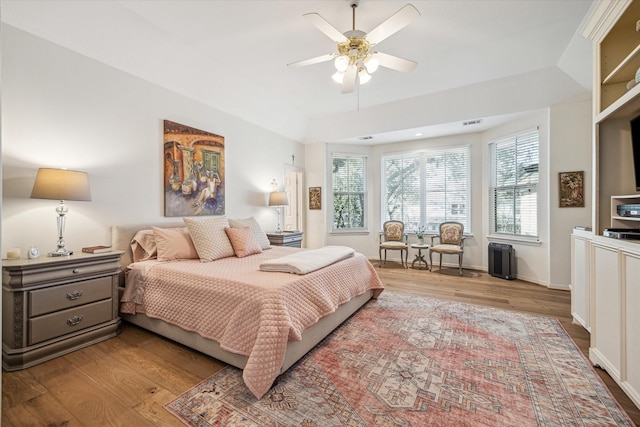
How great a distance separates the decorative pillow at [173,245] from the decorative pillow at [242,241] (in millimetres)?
420

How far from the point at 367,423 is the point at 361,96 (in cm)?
449

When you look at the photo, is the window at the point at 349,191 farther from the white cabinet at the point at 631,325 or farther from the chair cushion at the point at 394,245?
the white cabinet at the point at 631,325

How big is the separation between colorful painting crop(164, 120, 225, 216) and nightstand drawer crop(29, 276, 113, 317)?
1.15m

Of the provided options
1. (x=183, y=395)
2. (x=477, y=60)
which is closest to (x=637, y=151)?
(x=477, y=60)

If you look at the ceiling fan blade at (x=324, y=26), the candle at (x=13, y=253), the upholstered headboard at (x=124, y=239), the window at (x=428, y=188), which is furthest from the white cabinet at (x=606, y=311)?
the candle at (x=13, y=253)

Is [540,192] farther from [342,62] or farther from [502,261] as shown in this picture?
[342,62]

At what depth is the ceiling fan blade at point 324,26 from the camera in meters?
2.28

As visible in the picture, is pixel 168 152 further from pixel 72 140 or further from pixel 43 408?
pixel 43 408

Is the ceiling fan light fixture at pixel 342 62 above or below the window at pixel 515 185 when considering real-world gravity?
above

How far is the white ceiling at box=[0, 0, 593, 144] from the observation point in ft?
8.93

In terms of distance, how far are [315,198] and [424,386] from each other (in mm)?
4357

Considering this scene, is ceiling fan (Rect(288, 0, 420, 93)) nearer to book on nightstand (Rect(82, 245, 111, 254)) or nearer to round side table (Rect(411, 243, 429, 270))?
book on nightstand (Rect(82, 245, 111, 254))

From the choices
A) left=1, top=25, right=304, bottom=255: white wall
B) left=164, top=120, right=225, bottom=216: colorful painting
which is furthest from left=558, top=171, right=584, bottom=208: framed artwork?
left=1, top=25, right=304, bottom=255: white wall

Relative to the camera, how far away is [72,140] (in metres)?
2.71
